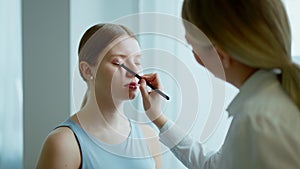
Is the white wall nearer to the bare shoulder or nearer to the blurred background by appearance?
the blurred background

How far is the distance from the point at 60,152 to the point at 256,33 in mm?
502

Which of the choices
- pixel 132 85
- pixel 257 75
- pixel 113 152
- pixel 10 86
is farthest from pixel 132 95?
pixel 257 75

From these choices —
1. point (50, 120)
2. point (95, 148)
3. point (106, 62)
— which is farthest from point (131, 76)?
point (50, 120)

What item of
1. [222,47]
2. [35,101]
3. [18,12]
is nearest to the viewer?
[222,47]

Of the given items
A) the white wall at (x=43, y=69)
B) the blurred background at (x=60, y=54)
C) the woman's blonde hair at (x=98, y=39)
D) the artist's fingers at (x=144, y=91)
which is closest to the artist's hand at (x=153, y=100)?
the artist's fingers at (x=144, y=91)

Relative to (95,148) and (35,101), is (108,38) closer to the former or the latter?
(95,148)

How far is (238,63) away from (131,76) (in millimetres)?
337

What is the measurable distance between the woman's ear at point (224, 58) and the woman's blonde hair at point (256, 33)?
0.02 m

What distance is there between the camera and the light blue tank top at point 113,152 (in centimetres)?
93

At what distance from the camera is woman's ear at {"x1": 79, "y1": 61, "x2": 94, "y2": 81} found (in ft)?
3.15

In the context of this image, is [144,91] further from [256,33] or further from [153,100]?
[256,33]

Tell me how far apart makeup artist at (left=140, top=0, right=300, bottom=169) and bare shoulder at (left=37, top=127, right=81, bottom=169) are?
38cm

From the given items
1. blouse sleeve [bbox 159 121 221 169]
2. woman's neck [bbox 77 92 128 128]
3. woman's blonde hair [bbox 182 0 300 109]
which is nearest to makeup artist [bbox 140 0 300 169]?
woman's blonde hair [bbox 182 0 300 109]

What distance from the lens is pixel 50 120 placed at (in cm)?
143
